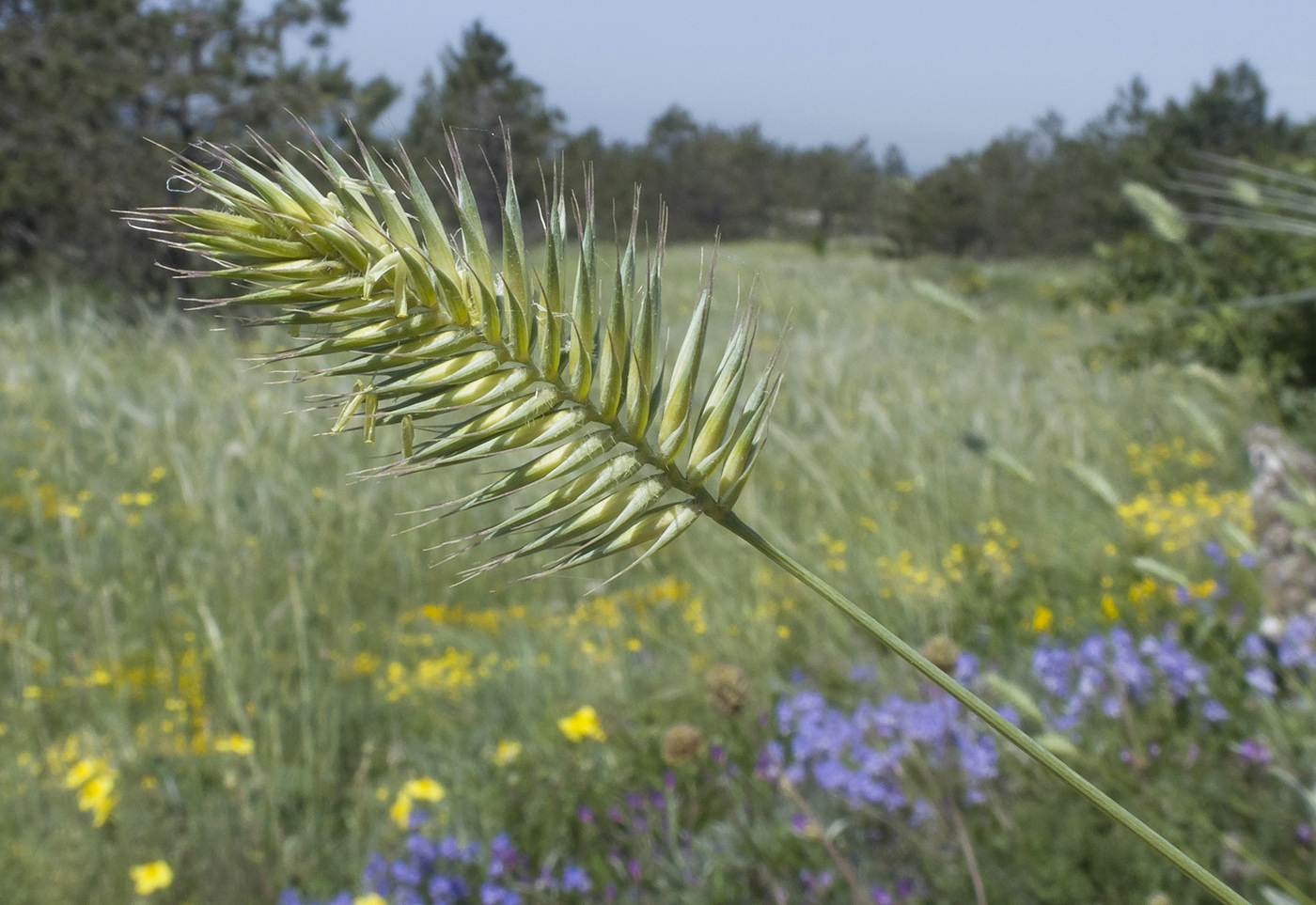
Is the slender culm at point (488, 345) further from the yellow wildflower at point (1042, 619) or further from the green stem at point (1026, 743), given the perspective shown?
the yellow wildflower at point (1042, 619)

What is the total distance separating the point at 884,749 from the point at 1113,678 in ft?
1.99

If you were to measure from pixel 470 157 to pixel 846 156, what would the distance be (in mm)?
47337

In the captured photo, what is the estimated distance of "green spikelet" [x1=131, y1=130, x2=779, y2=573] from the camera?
60 cm

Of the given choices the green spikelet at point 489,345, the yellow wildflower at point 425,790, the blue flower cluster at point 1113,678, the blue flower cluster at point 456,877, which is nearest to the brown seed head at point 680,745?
the blue flower cluster at point 456,877

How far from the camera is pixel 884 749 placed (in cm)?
252

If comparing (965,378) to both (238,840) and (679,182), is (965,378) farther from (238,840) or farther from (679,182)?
(679,182)

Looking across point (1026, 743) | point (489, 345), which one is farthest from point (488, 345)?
point (1026, 743)

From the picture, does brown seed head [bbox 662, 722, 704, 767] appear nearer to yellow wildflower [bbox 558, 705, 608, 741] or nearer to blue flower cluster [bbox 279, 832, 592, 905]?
blue flower cluster [bbox 279, 832, 592, 905]

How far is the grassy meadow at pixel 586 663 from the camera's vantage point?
7.25ft

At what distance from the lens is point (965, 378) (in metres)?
6.62

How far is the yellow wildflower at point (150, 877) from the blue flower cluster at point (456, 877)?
0.85ft

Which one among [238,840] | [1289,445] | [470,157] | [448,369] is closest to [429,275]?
[448,369]

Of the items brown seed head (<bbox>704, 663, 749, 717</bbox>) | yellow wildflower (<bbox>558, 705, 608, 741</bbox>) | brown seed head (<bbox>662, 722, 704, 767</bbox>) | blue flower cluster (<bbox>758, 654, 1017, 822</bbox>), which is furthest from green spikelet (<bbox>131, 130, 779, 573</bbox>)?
yellow wildflower (<bbox>558, 705, 608, 741</bbox>)

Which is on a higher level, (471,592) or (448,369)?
(448,369)
